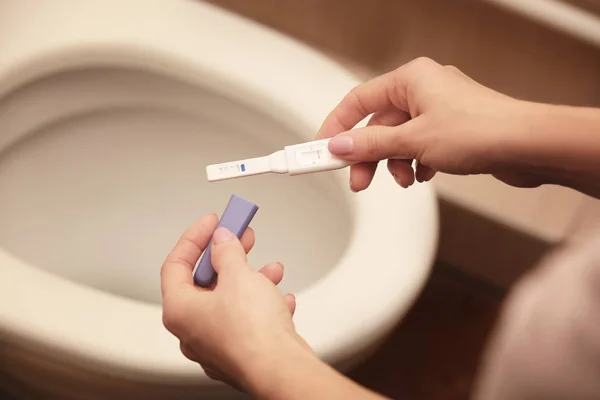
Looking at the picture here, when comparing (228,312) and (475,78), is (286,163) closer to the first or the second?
(228,312)

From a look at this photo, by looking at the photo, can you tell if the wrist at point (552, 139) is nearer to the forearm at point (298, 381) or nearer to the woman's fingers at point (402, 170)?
the woman's fingers at point (402, 170)

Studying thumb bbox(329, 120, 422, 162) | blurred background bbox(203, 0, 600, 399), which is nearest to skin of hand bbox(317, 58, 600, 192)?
thumb bbox(329, 120, 422, 162)

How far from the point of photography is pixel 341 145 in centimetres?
49

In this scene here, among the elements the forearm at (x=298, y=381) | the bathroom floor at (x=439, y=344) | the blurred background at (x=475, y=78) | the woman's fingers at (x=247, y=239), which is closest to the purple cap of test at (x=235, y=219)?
the woman's fingers at (x=247, y=239)

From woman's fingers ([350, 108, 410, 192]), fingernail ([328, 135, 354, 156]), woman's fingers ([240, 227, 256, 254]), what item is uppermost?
woman's fingers ([350, 108, 410, 192])

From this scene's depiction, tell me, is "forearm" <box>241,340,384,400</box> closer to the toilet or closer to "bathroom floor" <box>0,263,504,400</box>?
the toilet

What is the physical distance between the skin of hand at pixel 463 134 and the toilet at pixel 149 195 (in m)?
0.10

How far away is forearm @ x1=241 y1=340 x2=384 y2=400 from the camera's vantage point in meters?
0.37

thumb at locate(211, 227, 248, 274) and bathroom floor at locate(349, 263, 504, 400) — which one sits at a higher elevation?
bathroom floor at locate(349, 263, 504, 400)

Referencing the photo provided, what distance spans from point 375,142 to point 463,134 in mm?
61

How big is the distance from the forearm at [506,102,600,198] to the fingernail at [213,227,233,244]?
0.65ft

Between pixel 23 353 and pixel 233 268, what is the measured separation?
23 cm

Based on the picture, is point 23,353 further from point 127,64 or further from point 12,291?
point 127,64

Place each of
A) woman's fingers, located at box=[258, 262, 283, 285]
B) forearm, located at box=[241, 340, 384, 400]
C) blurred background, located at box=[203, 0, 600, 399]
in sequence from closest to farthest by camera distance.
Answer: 1. forearm, located at box=[241, 340, 384, 400]
2. woman's fingers, located at box=[258, 262, 283, 285]
3. blurred background, located at box=[203, 0, 600, 399]
